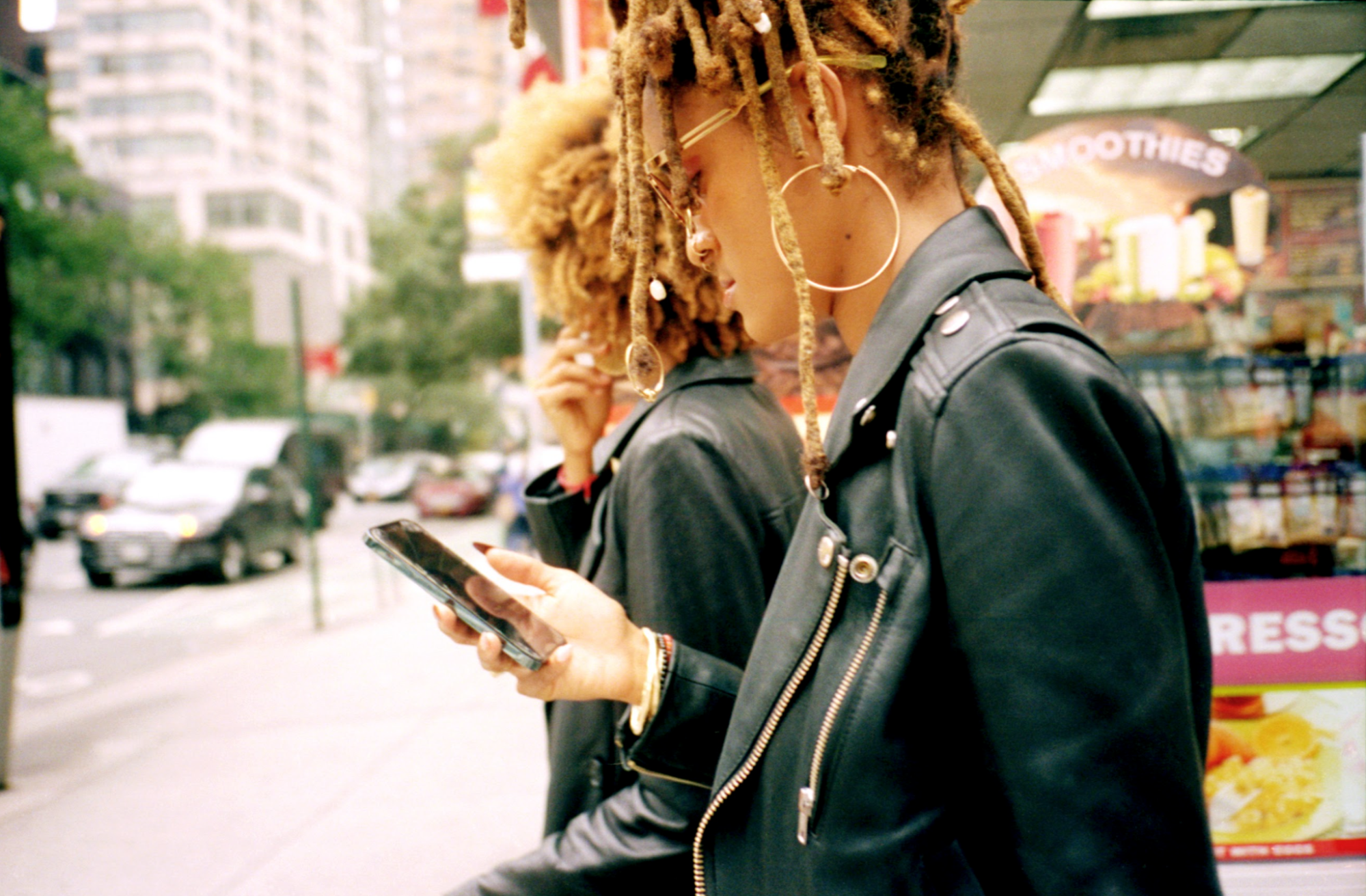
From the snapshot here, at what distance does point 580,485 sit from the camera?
2.23 metres

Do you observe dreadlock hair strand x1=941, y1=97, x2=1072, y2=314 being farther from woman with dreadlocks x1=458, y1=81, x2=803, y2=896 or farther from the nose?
woman with dreadlocks x1=458, y1=81, x2=803, y2=896

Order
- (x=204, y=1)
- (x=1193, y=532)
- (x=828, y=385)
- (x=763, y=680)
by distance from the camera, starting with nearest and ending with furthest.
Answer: (x=1193, y=532) < (x=763, y=680) < (x=828, y=385) < (x=204, y=1)

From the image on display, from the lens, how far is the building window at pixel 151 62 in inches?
2216

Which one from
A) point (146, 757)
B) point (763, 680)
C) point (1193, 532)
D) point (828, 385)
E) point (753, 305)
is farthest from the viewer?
point (146, 757)

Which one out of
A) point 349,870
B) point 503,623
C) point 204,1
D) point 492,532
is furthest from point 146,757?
point 204,1

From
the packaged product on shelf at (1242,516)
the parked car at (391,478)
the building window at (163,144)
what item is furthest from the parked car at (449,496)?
the building window at (163,144)

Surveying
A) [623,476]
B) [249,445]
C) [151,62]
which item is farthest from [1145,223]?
[151,62]

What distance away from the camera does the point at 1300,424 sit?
2752 millimetres

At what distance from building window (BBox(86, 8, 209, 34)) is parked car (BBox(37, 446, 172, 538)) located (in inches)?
1763

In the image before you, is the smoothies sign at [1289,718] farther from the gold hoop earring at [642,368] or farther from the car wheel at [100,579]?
the car wheel at [100,579]

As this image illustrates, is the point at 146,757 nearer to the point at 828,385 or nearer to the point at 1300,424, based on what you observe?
the point at 828,385

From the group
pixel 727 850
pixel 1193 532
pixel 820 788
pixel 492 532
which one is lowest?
pixel 492 532

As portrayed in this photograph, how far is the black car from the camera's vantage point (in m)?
12.4

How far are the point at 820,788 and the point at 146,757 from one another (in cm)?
549
